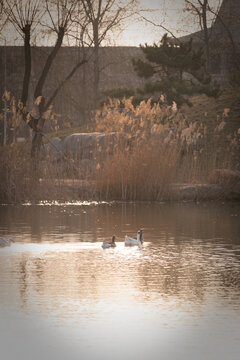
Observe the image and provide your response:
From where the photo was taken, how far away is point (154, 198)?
18312mm

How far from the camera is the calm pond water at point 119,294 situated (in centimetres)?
523

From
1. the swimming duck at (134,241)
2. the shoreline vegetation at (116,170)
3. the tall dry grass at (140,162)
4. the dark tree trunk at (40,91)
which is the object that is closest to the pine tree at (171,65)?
the dark tree trunk at (40,91)

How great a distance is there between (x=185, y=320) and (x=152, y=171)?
1198 centimetres

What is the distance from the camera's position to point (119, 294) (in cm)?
684

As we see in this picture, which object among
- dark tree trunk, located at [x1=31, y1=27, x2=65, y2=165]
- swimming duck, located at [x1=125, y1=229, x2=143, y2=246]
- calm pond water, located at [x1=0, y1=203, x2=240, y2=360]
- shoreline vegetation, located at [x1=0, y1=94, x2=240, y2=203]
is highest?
dark tree trunk, located at [x1=31, y1=27, x2=65, y2=165]

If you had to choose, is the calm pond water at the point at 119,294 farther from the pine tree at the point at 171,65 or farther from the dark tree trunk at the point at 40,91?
the pine tree at the point at 171,65

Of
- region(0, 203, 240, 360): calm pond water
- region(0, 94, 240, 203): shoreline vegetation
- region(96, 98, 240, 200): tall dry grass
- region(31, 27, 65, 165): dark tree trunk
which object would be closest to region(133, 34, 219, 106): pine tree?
region(31, 27, 65, 165): dark tree trunk

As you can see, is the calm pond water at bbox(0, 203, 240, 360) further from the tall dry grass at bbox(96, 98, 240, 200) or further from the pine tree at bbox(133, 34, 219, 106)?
the pine tree at bbox(133, 34, 219, 106)

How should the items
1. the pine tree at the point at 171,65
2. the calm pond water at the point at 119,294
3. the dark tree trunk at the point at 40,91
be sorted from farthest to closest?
1. the pine tree at the point at 171,65
2. the dark tree trunk at the point at 40,91
3. the calm pond water at the point at 119,294

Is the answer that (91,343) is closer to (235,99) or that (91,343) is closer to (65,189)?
(65,189)

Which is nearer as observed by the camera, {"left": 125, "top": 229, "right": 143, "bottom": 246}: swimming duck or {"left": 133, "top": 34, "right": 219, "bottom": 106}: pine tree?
{"left": 125, "top": 229, "right": 143, "bottom": 246}: swimming duck

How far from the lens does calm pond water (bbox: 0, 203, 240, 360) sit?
17.1 feet

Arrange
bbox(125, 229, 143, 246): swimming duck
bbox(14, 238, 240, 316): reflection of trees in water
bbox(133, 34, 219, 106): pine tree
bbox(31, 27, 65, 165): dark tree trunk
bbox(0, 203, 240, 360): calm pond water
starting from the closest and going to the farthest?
bbox(0, 203, 240, 360): calm pond water, bbox(14, 238, 240, 316): reflection of trees in water, bbox(125, 229, 143, 246): swimming duck, bbox(31, 27, 65, 165): dark tree trunk, bbox(133, 34, 219, 106): pine tree

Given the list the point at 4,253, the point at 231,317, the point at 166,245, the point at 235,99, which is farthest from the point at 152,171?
the point at 235,99
